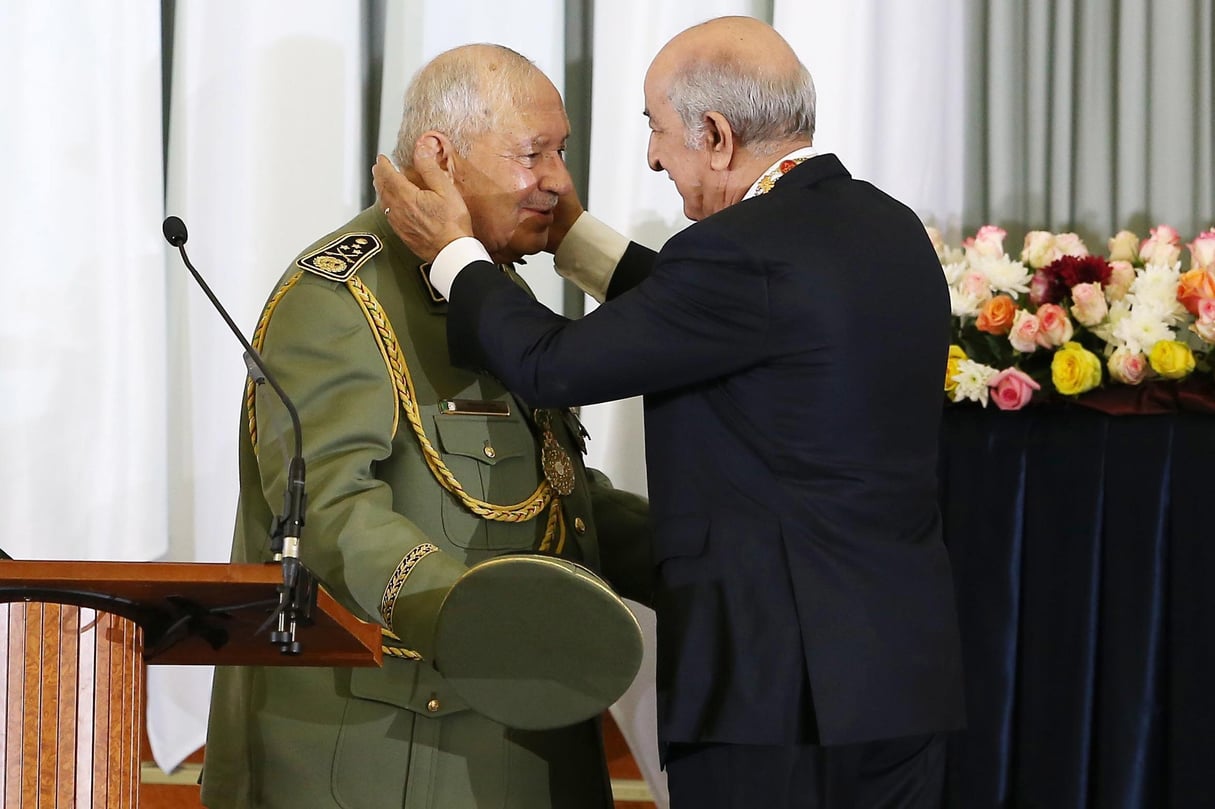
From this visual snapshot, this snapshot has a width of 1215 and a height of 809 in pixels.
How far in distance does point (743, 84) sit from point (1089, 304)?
2.86 feet

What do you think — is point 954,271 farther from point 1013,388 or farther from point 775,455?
point 775,455

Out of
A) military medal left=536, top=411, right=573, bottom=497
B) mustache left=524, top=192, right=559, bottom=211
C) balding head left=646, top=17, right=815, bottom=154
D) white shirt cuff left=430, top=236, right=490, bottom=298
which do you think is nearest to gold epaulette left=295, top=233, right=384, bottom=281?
white shirt cuff left=430, top=236, right=490, bottom=298

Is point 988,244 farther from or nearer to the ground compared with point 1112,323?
farther from the ground

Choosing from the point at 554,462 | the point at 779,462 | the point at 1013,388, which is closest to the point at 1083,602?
the point at 1013,388

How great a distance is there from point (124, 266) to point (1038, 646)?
1.89 metres

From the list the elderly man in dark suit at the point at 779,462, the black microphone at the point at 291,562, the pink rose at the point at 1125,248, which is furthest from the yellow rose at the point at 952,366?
the black microphone at the point at 291,562

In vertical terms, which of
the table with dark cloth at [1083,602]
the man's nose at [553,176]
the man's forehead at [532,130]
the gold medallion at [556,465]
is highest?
the man's forehead at [532,130]

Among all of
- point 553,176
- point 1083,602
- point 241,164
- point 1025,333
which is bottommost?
point 1083,602

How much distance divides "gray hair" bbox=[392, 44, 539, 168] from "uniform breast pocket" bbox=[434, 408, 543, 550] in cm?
43

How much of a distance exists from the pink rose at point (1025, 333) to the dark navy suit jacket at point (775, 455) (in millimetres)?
635

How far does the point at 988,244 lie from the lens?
2.69 metres

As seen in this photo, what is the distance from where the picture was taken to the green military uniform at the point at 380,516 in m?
1.94

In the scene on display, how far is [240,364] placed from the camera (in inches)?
113

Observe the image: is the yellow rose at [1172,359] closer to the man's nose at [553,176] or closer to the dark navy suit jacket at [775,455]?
the dark navy suit jacket at [775,455]
